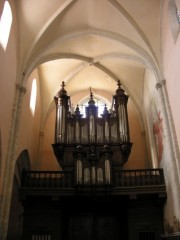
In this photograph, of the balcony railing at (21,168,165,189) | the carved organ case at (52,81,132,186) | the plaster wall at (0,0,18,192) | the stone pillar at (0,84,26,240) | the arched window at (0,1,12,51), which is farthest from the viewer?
the carved organ case at (52,81,132,186)

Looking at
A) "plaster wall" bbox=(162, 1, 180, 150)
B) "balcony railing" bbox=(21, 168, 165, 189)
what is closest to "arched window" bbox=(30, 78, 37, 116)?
"balcony railing" bbox=(21, 168, 165, 189)

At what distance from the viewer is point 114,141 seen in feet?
48.5

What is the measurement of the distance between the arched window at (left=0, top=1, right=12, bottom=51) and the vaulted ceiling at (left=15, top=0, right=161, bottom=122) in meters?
0.89

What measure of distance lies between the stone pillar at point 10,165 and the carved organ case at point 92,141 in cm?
282

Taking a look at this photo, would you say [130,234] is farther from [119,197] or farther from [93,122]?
[93,122]

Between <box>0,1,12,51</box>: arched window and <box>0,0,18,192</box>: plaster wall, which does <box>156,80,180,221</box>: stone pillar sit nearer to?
<box>0,0,18,192</box>: plaster wall

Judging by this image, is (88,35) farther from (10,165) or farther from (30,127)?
(10,165)

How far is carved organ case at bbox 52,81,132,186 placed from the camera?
41.6 feet

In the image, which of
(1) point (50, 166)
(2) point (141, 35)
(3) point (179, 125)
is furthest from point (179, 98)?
(1) point (50, 166)

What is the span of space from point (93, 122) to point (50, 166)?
3566 mm

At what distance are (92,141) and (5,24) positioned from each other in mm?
6711

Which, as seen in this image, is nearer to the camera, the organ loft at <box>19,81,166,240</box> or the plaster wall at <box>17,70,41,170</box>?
the organ loft at <box>19,81,166,240</box>

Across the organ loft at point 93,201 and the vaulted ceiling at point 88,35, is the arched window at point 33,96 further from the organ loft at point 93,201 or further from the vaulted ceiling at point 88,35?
the organ loft at point 93,201

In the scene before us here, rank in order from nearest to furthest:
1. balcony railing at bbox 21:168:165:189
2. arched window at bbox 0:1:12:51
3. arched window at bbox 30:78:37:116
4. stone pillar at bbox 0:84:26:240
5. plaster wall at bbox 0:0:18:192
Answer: stone pillar at bbox 0:84:26:240, plaster wall at bbox 0:0:18:192, arched window at bbox 0:1:12:51, balcony railing at bbox 21:168:165:189, arched window at bbox 30:78:37:116
